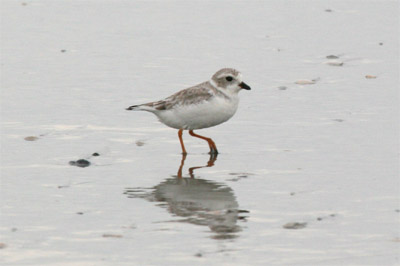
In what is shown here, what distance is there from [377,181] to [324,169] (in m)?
0.89

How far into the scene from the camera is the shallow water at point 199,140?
9.72 metres

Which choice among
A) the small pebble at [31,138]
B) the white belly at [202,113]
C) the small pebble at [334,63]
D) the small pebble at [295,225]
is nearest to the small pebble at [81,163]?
the small pebble at [31,138]

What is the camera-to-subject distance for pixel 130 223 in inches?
406

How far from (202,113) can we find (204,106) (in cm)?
11

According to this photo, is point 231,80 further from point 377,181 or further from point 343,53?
point 343,53

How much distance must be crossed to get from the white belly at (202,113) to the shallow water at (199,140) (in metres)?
0.42

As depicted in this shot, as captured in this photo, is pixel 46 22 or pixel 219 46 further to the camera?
pixel 46 22

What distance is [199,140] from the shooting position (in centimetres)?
1498

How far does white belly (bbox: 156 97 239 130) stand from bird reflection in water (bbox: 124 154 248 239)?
1.31 metres

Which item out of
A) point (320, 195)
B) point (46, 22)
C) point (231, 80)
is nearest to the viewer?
point (320, 195)

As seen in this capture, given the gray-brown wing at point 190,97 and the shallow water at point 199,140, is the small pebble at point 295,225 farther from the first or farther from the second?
the gray-brown wing at point 190,97

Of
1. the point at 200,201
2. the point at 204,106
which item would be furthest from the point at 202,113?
the point at 200,201

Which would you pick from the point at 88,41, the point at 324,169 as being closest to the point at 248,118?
the point at 324,169

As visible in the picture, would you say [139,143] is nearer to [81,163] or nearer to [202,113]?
[202,113]
